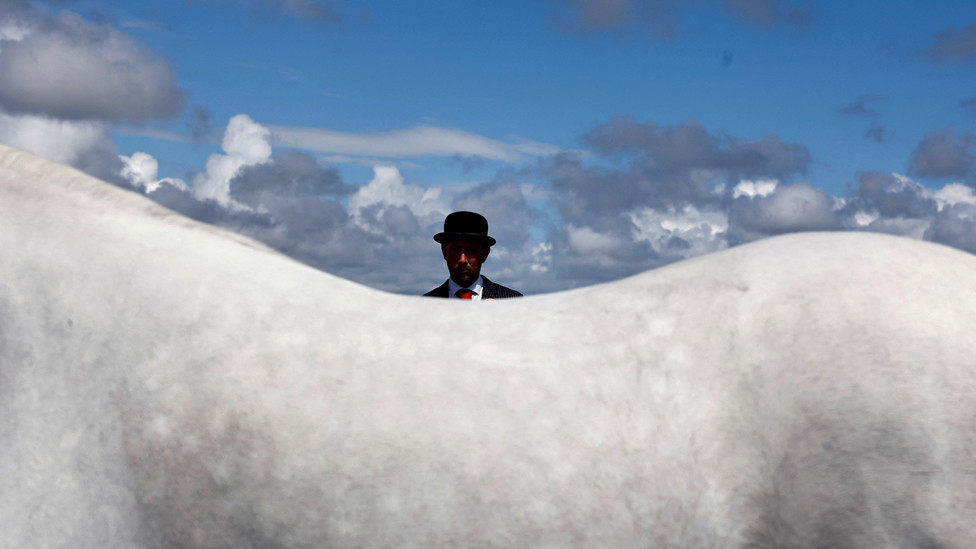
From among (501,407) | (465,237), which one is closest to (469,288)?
(465,237)

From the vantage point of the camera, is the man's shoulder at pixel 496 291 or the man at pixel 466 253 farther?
the man's shoulder at pixel 496 291

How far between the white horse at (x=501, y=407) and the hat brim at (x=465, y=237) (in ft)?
13.0

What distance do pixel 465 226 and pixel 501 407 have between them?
477 cm

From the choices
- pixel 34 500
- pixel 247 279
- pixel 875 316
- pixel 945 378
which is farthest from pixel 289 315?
pixel 945 378

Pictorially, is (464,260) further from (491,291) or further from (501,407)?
(501,407)

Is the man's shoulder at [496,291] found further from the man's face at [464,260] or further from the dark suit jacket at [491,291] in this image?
the man's face at [464,260]

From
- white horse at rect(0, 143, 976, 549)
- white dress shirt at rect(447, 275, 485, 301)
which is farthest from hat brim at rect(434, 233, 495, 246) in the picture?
white horse at rect(0, 143, 976, 549)

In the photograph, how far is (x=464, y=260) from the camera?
21.4ft

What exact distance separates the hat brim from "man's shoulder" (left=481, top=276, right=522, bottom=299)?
1.40 ft

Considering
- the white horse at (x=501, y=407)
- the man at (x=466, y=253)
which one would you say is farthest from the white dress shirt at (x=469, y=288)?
the white horse at (x=501, y=407)

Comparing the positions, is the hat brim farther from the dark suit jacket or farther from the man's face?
the dark suit jacket

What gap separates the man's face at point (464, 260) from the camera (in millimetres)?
6539

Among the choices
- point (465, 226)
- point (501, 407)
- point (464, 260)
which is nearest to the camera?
point (501, 407)

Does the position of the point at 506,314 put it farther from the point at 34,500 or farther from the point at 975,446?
the point at 34,500
